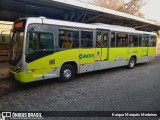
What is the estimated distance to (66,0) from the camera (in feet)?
29.6

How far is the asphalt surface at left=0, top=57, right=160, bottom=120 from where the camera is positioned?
16.4 feet

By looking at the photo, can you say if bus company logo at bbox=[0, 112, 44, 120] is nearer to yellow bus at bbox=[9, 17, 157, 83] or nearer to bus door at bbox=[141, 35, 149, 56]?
yellow bus at bbox=[9, 17, 157, 83]

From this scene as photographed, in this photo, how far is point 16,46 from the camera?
675 centimetres

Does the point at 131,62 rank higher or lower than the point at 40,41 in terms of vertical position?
lower

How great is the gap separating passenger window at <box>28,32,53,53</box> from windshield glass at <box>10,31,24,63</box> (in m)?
0.38

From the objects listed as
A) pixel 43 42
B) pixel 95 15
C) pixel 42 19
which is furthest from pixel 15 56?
pixel 95 15

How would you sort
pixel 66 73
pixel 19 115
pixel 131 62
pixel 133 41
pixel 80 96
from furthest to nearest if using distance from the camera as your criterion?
pixel 131 62 < pixel 133 41 < pixel 66 73 < pixel 80 96 < pixel 19 115

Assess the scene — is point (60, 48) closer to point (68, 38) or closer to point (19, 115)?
point (68, 38)

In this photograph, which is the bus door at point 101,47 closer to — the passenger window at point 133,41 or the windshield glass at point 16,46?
the passenger window at point 133,41

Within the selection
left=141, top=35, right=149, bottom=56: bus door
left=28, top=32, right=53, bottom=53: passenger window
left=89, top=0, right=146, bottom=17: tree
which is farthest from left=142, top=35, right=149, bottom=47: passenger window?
left=89, top=0, right=146, bottom=17: tree

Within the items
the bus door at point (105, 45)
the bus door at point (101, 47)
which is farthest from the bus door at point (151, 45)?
the bus door at point (101, 47)

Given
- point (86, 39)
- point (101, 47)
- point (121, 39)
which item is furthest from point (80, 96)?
point (121, 39)

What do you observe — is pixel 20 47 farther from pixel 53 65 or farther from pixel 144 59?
pixel 144 59

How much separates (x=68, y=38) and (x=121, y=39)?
175 inches
